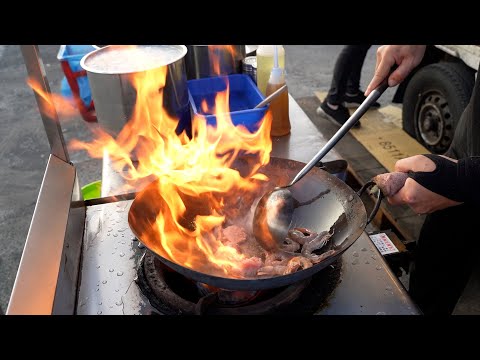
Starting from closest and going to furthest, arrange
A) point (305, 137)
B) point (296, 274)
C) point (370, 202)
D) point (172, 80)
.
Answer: point (296, 274) → point (172, 80) → point (305, 137) → point (370, 202)

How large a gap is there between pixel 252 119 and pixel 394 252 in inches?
36.6

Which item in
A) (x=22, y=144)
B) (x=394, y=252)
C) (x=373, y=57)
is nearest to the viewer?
(x=394, y=252)

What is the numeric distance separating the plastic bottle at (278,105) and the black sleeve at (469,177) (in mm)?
1009

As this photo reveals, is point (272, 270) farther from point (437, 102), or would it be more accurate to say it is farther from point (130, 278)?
point (437, 102)

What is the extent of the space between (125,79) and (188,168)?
0.53 m

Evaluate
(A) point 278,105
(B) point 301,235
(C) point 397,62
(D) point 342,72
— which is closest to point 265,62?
(A) point 278,105

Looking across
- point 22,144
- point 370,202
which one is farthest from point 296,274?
point 22,144

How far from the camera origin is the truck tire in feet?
10.0

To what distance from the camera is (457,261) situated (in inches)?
83.0

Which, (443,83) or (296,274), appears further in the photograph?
(443,83)

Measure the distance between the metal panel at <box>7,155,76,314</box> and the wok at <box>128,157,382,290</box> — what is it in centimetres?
29

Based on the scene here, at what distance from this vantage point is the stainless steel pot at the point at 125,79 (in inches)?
74.6

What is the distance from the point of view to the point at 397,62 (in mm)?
1806
